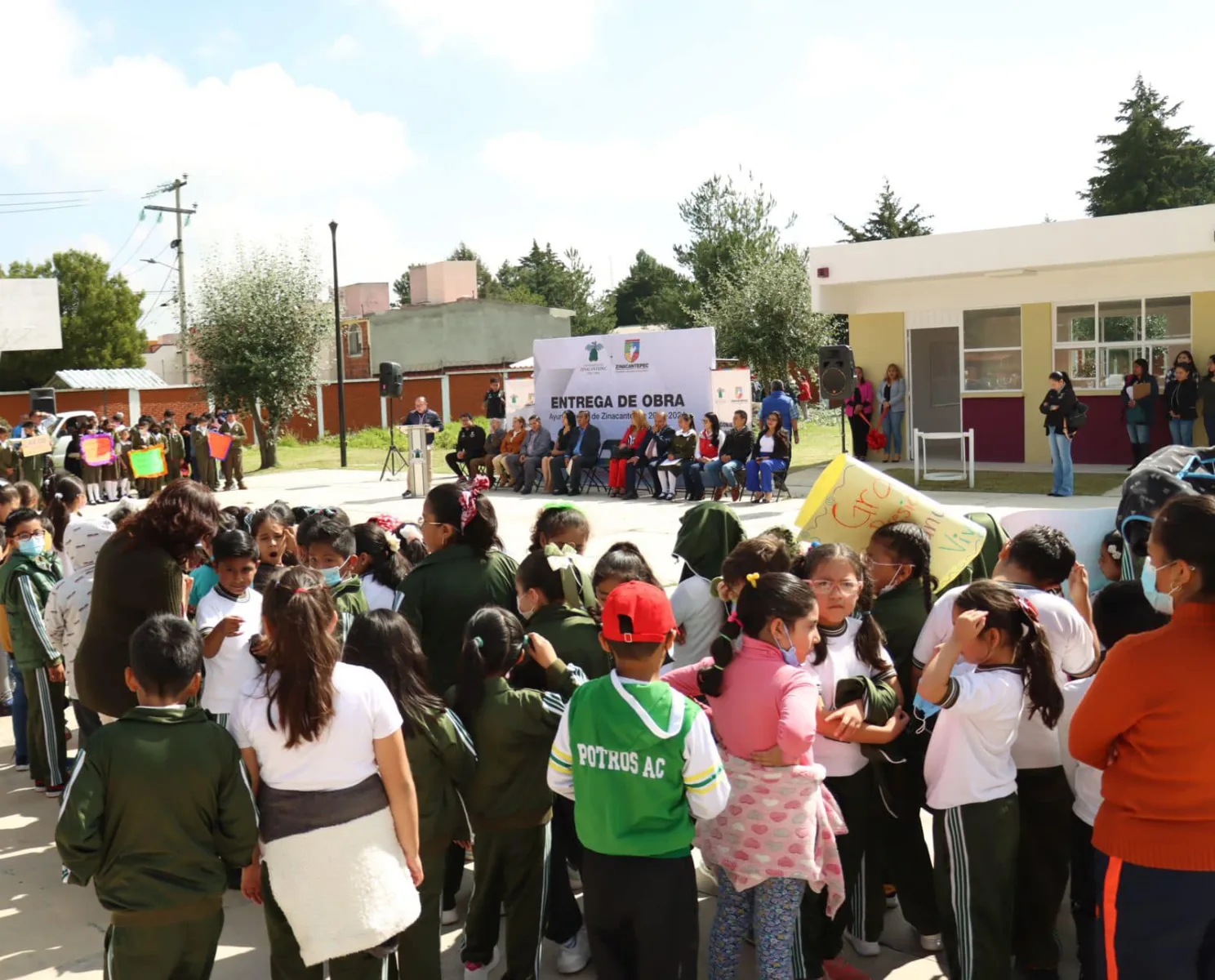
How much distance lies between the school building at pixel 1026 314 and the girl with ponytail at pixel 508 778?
1537cm

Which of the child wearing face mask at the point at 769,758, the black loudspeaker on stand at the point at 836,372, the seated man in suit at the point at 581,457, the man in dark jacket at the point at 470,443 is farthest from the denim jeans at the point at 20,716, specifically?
the man in dark jacket at the point at 470,443

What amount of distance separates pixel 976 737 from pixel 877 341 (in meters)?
17.4

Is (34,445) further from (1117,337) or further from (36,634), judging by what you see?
(1117,337)

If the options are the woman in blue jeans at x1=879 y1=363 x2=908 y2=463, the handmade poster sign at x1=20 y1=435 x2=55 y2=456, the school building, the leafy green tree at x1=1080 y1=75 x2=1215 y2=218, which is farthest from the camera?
the leafy green tree at x1=1080 y1=75 x2=1215 y2=218

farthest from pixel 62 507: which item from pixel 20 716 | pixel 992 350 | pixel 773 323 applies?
pixel 773 323

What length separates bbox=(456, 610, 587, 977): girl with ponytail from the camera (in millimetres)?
3346

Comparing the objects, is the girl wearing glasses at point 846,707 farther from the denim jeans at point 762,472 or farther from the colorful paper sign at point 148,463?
the colorful paper sign at point 148,463

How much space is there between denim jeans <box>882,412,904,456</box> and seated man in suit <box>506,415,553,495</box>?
5881 millimetres

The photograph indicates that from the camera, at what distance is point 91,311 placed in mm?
51250

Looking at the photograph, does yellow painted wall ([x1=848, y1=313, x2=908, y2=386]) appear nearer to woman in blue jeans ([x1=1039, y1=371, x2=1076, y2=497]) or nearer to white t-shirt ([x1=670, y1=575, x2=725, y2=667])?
woman in blue jeans ([x1=1039, y1=371, x2=1076, y2=497])

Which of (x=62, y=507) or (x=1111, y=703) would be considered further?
(x=62, y=507)

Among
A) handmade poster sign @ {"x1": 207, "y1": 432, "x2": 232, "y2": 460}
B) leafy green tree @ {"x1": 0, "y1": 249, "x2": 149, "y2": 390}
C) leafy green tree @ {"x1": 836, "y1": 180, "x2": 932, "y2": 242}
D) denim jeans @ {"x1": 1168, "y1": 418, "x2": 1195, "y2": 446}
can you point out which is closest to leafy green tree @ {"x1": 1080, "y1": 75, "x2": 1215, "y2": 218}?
leafy green tree @ {"x1": 836, "y1": 180, "x2": 932, "y2": 242}

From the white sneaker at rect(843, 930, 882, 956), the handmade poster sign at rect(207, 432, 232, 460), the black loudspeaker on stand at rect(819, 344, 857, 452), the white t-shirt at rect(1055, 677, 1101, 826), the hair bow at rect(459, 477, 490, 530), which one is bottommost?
the white sneaker at rect(843, 930, 882, 956)

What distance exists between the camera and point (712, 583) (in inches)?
166
